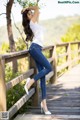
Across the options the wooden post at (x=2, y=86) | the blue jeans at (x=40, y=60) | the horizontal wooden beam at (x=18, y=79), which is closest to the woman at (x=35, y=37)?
the blue jeans at (x=40, y=60)

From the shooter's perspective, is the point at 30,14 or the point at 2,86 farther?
the point at 30,14

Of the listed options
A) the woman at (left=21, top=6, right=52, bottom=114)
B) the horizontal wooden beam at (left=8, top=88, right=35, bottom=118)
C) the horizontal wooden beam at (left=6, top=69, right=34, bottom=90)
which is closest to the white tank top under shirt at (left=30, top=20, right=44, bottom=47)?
the woman at (left=21, top=6, right=52, bottom=114)

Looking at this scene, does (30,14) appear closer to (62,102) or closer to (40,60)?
(40,60)

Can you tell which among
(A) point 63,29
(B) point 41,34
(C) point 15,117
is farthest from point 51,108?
(A) point 63,29

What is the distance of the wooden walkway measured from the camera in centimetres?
609

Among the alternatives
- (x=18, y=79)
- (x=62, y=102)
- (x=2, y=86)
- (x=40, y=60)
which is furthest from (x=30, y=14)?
(x=62, y=102)

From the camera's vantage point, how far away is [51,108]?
274 inches

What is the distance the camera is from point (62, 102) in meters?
7.47

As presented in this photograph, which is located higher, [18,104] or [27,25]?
[27,25]

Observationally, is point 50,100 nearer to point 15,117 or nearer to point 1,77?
point 15,117

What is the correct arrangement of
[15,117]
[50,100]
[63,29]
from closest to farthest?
1. [15,117]
2. [50,100]
3. [63,29]

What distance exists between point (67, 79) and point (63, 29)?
106561mm

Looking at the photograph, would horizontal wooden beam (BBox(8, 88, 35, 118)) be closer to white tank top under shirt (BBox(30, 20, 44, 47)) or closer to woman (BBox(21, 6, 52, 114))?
woman (BBox(21, 6, 52, 114))

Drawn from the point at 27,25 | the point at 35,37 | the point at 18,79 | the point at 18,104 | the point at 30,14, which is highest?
the point at 30,14
